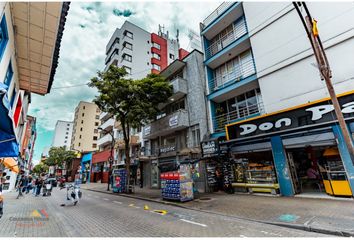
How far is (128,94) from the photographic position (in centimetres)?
1647

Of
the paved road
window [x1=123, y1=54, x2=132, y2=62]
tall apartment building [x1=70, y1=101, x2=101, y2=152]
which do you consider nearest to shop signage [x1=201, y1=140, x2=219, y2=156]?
the paved road

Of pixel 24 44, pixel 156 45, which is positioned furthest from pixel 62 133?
pixel 24 44

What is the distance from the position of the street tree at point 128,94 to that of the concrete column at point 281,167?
10.5m

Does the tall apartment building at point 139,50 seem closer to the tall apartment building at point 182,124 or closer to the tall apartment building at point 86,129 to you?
the tall apartment building at point 182,124

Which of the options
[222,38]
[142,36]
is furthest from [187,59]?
[142,36]

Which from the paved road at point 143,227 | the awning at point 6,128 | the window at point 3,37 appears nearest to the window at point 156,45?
the window at point 3,37

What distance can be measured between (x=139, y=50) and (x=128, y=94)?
23098 millimetres

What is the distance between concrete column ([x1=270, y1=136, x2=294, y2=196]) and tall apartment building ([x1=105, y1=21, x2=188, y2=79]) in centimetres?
2780

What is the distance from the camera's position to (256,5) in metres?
13.9

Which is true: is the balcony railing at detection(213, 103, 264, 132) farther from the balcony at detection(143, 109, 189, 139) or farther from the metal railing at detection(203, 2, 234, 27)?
the metal railing at detection(203, 2, 234, 27)

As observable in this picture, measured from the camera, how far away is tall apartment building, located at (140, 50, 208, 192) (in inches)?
626

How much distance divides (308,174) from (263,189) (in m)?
3.39

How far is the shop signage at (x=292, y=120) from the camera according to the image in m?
8.78

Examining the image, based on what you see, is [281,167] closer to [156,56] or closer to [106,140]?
[106,140]
